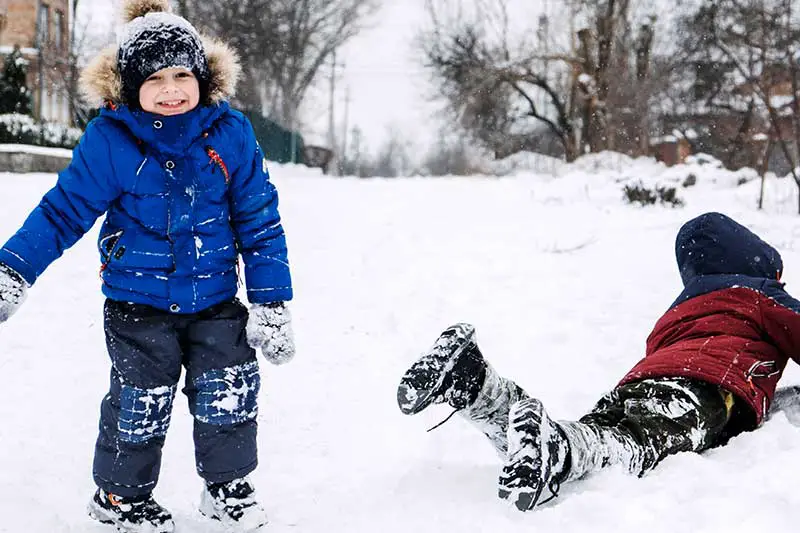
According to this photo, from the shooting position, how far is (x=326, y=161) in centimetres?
2889

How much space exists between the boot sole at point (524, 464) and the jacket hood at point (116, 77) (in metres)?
1.34

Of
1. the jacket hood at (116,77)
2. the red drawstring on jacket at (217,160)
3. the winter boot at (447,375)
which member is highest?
the jacket hood at (116,77)

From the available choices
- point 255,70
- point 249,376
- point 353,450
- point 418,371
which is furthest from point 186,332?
point 255,70

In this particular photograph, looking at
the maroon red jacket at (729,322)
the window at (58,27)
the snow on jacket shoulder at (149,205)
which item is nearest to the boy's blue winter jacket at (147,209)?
the snow on jacket shoulder at (149,205)

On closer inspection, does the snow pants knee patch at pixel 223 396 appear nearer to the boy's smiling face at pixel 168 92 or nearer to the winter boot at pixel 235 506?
the winter boot at pixel 235 506

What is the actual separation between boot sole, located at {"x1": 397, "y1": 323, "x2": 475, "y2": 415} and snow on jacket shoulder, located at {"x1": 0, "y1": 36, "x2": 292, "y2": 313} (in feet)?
1.69

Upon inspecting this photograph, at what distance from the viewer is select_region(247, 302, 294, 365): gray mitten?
7.57 feet

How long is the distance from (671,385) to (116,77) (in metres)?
2.00

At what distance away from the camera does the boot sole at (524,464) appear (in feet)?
6.12

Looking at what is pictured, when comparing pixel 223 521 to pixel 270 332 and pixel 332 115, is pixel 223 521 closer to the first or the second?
pixel 270 332

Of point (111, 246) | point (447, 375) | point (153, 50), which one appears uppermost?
point (153, 50)

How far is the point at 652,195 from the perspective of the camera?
10.3 meters

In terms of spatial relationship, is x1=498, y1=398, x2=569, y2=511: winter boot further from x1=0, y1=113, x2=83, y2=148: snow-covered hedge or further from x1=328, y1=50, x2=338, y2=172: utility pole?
x1=328, y1=50, x2=338, y2=172: utility pole

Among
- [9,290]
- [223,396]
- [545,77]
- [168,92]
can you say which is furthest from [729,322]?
[545,77]
